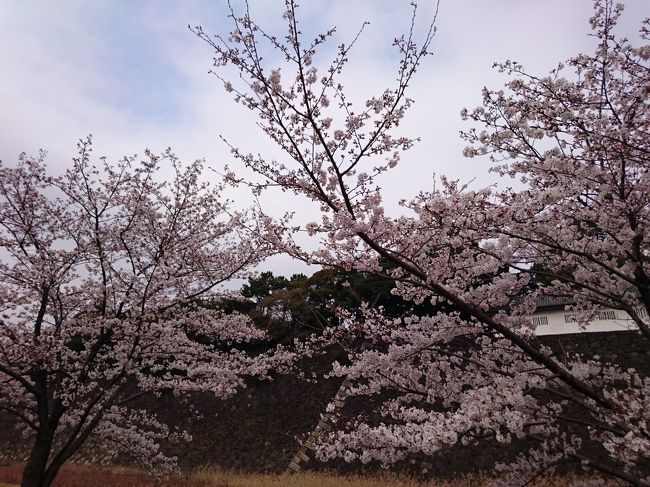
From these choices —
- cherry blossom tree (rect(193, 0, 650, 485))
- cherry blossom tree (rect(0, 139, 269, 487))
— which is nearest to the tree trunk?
cherry blossom tree (rect(0, 139, 269, 487))

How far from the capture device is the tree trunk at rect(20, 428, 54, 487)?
24.3 feet

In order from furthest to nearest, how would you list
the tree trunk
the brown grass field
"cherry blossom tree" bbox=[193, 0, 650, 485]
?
the brown grass field < the tree trunk < "cherry blossom tree" bbox=[193, 0, 650, 485]

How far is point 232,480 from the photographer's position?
13641 mm

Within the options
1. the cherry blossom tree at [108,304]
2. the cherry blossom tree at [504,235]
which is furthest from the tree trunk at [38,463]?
the cherry blossom tree at [504,235]

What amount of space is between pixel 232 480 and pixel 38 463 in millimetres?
7453

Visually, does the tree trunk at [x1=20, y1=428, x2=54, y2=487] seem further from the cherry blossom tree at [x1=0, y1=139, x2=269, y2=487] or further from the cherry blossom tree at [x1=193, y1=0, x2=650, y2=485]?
the cherry blossom tree at [x1=193, y1=0, x2=650, y2=485]

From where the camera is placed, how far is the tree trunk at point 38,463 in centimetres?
A: 739

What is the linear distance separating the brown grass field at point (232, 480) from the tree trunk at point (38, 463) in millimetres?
5943

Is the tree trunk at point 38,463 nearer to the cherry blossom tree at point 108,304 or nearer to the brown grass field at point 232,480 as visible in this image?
the cherry blossom tree at point 108,304

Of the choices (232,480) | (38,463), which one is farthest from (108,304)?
(232,480)

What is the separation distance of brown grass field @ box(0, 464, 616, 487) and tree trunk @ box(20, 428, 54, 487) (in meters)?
5.94

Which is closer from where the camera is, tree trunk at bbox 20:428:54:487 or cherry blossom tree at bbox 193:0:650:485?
cherry blossom tree at bbox 193:0:650:485

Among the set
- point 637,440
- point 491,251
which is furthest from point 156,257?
point 637,440

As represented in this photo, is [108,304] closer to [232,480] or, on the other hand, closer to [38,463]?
[38,463]
